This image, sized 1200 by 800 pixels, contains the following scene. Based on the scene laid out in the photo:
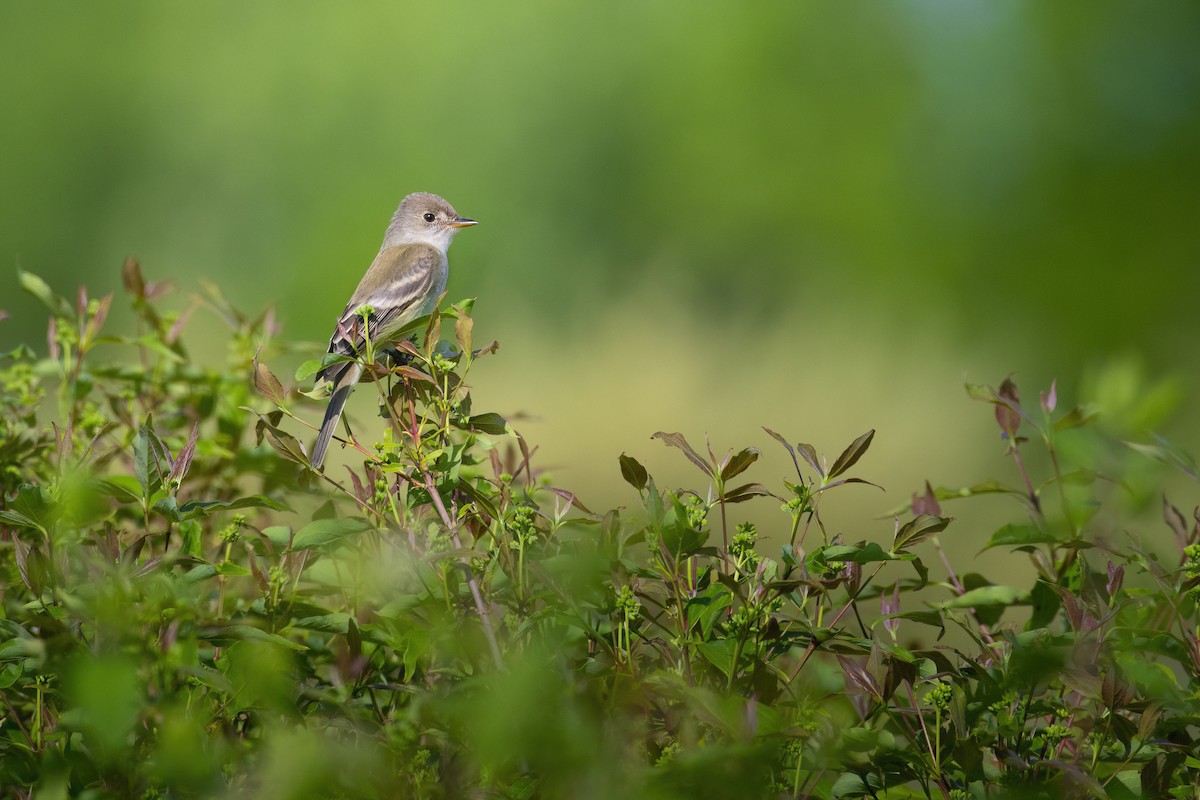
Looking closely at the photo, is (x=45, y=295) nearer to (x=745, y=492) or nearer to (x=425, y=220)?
(x=745, y=492)

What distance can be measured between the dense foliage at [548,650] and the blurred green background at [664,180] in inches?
287

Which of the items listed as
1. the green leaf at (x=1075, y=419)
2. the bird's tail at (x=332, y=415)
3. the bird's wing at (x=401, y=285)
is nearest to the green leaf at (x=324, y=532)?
the green leaf at (x=1075, y=419)

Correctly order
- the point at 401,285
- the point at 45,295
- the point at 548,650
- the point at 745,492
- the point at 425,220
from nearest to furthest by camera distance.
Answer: the point at 548,650, the point at 745,492, the point at 45,295, the point at 401,285, the point at 425,220

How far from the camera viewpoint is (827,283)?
10234mm

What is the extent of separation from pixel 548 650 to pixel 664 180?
1012cm

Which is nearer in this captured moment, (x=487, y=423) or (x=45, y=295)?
(x=487, y=423)

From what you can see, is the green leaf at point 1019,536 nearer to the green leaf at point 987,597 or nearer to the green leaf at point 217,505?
the green leaf at point 987,597

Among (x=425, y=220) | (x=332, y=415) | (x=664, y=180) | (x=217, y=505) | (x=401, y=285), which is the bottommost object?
(x=664, y=180)

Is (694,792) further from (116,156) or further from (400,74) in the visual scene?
(116,156)

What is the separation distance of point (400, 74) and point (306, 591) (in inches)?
392

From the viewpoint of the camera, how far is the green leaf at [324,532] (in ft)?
4.01

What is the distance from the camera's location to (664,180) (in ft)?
35.8

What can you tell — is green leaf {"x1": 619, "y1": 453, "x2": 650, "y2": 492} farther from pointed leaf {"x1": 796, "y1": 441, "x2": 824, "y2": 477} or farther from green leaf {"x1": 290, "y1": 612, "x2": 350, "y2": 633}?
green leaf {"x1": 290, "y1": 612, "x2": 350, "y2": 633}

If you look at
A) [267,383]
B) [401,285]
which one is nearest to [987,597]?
[267,383]
